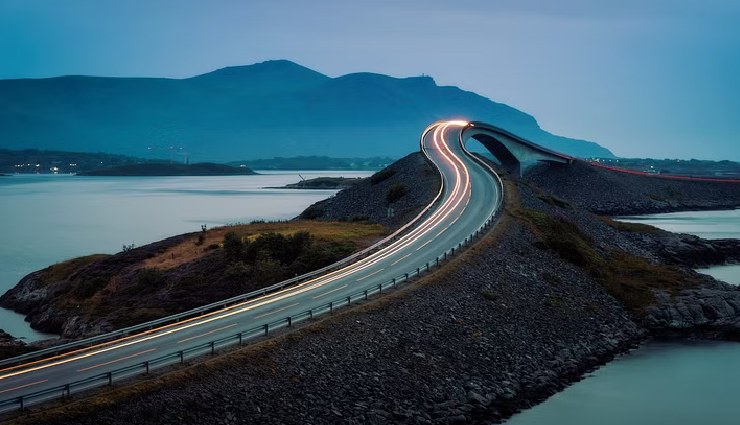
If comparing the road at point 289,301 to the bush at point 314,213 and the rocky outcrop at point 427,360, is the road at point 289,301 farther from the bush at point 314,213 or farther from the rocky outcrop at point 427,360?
the bush at point 314,213

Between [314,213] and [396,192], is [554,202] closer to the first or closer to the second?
[396,192]

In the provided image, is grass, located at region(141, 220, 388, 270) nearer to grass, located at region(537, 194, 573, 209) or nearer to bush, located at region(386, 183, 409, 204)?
bush, located at region(386, 183, 409, 204)

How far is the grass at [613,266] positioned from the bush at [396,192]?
15.9 m

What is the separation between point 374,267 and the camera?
5300cm

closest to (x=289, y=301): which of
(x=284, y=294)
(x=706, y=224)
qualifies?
(x=284, y=294)

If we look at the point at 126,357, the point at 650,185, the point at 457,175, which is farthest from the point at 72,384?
the point at 650,185

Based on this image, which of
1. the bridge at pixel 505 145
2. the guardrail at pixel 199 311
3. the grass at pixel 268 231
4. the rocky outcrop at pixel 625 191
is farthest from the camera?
the rocky outcrop at pixel 625 191

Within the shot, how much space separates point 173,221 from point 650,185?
3860 inches

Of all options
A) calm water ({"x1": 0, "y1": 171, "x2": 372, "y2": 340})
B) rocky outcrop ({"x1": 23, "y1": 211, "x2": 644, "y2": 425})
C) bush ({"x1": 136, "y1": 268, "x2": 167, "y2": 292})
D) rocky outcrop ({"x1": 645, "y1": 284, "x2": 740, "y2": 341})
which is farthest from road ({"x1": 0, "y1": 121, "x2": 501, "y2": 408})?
calm water ({"x1": 0, "y1": 171, "x2": 372, "y2": 340})

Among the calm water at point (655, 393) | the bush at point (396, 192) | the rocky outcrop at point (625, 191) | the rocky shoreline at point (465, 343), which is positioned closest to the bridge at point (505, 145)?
the rocky outcrop at point (625, 191)

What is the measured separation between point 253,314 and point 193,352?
7.65m

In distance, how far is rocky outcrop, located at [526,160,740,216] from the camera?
156500mm

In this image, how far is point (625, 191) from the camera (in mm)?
164125

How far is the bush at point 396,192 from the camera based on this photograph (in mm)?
88312
